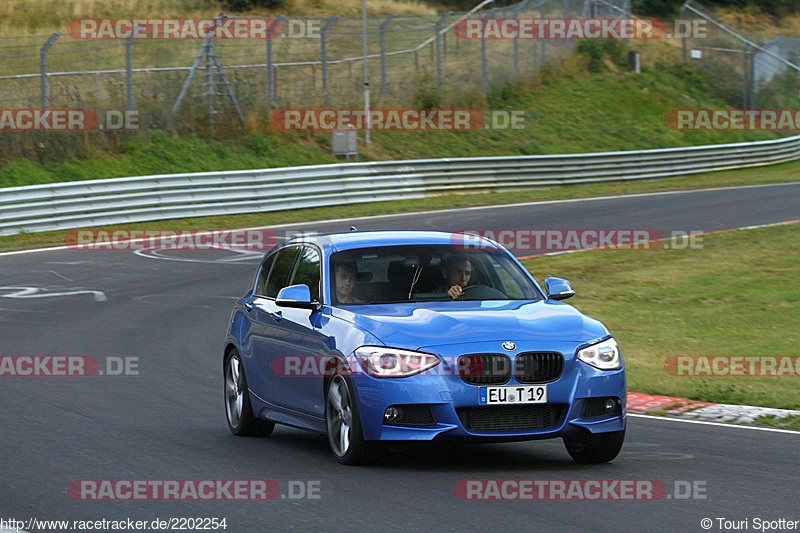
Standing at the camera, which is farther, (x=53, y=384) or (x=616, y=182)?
(x=616, y=182)

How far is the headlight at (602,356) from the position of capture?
838cm

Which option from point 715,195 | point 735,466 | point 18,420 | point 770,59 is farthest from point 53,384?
point 770,59

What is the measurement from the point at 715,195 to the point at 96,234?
17076mm

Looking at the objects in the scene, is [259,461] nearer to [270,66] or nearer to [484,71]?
[270,66]

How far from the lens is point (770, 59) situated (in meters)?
56.7

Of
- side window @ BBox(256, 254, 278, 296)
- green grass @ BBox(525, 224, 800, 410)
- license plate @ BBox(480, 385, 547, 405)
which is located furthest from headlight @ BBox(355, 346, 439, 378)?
green grass @ BBox(525, 224, 800, 410)

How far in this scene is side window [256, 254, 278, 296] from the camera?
35.0 feet

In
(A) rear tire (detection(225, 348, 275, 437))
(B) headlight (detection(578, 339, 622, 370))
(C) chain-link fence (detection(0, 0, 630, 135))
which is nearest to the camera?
(B) headlight (detection(578, 339, 622, 370))

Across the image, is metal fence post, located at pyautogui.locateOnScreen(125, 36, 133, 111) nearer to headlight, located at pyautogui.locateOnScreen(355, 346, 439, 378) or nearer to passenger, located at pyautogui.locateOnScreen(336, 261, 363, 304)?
passenger, located at pyautogui.locateOnScreen(336, 261, 363, 304)

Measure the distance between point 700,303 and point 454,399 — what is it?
12220 millimetres

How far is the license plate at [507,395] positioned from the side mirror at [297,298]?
1650 millimetres

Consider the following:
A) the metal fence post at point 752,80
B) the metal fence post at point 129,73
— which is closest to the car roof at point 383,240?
the metal fence post at point 129,73

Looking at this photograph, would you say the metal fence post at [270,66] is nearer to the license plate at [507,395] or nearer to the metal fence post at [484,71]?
the metal fence post at [484,71]

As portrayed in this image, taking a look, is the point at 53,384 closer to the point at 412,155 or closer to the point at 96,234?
the point at 96,234
